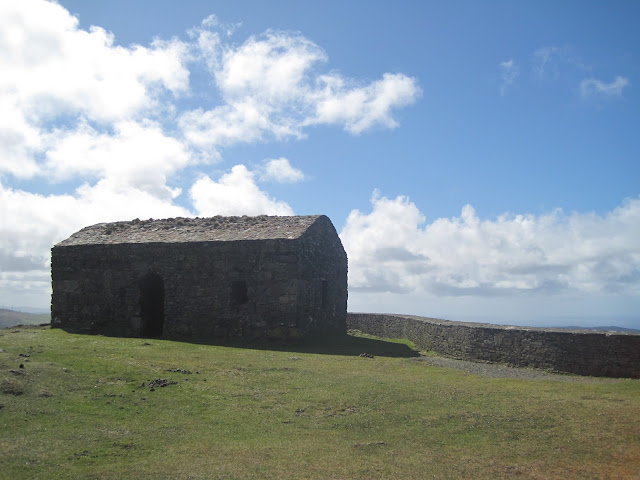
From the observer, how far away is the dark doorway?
72.3 ft

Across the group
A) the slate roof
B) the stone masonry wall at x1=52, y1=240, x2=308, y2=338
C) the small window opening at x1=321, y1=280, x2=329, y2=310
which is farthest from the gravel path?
Result: the slate roof

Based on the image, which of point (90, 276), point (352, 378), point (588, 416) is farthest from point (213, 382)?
point (90, 276)

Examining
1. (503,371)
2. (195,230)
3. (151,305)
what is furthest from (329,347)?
(151,305)

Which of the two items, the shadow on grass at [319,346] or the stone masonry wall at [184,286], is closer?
the shadow on grass at [319,346]

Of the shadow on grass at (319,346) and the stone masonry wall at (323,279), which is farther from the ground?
the stone masonry wall at (323,279)

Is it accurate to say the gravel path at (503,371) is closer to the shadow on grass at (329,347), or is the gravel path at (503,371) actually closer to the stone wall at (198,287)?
the shadow on grass at (329,347)

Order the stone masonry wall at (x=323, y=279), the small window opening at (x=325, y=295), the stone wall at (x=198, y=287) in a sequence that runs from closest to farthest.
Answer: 1. the stone wall at (x=198, y=287)
2. the stone masonry wall at (x=323, y=279)
3. the small window opening at (x=325, y=295)

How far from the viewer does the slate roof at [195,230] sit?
834 inches

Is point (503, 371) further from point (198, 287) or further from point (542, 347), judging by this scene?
point (198, 287)

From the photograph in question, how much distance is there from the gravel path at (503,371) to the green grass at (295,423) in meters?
0.57

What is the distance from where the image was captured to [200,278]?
2092 centimetres

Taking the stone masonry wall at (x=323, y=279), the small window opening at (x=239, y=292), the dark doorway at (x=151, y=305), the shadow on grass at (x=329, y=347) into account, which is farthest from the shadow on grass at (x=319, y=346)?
the small window opening at (x=239, y=292)

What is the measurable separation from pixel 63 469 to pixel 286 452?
3.03 meters

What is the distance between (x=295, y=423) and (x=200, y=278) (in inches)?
501
